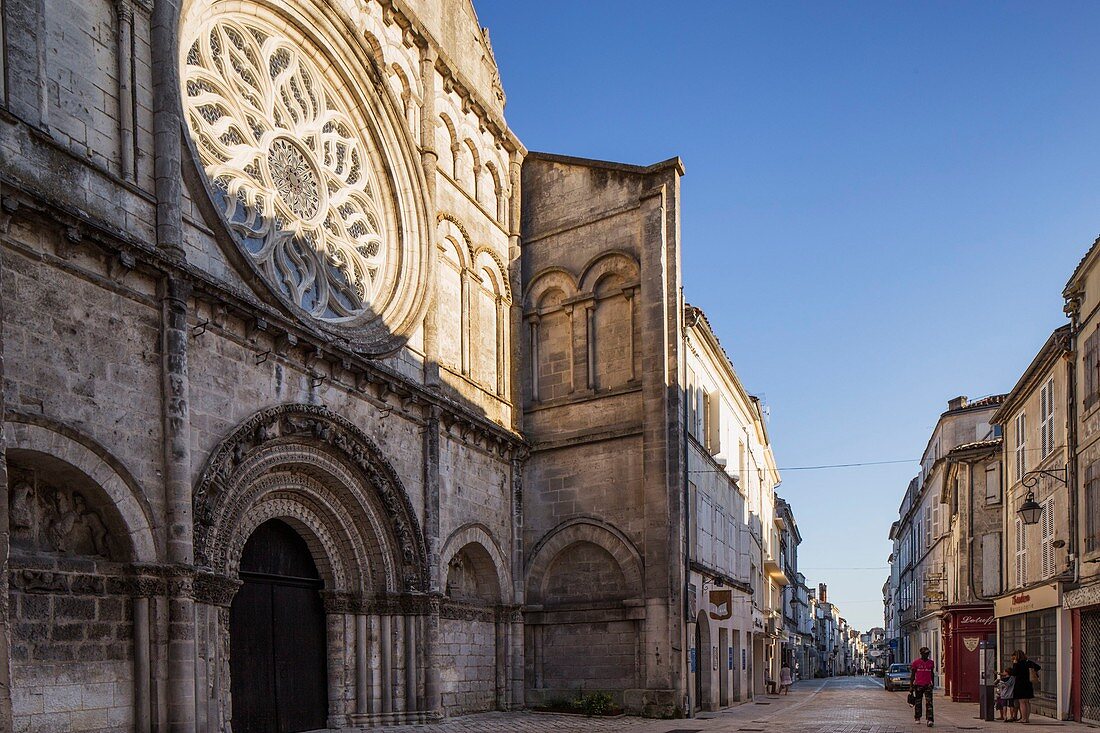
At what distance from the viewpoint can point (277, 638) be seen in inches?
531

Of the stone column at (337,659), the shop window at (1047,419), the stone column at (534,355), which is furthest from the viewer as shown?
the stone column at (534,355)

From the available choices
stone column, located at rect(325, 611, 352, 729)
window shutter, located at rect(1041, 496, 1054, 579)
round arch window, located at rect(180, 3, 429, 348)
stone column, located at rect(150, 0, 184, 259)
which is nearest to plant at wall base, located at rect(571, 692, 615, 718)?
stone column, located at rect(325, 611, 352, 729)

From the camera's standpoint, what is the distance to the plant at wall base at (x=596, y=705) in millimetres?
17750

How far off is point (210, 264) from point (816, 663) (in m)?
84.5

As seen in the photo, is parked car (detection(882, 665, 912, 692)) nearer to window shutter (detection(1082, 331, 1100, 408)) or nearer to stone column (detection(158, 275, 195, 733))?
window shutter (detection(1082, 331, 1100, 408))

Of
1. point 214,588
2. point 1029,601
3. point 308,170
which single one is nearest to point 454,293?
point 308,170

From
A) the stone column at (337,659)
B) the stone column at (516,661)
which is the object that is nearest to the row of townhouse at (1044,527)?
the stone column at (516,661)

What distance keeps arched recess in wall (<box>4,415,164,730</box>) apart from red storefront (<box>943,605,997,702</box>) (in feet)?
78.6

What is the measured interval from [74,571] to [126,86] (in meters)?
5.29

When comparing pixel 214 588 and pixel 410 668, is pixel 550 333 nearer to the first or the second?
pixel 410 668

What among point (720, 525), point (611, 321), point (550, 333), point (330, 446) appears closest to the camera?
point (330, 446)

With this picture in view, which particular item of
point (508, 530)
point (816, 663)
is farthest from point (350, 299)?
point (816, 663)

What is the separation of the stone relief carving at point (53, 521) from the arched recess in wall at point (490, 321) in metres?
9.59

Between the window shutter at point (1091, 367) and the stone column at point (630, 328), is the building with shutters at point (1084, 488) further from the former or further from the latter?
the stone column at point (630, 328)
